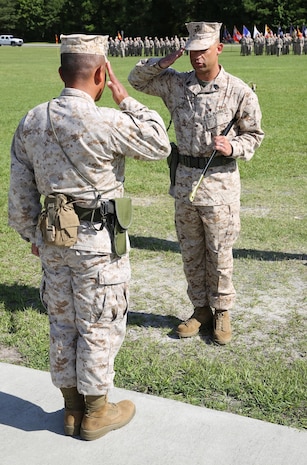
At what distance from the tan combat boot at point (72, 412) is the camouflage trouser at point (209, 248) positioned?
1.65 m

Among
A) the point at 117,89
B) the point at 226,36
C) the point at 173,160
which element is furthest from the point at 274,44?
the point at 117,89

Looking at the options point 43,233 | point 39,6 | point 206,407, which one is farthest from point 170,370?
point 39,6

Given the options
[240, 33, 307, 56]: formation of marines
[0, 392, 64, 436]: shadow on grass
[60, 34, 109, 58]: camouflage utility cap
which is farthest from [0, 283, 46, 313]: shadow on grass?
[240, 33, 307, 56]: formation of marines

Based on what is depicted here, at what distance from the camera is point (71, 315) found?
341 centimetres

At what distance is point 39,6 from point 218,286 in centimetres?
9545

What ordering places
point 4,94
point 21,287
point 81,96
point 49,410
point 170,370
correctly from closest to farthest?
point 81,96, point 49,410, point 170,370, point 21,287, point 4,94

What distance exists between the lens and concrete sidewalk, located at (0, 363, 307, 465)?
334 cm

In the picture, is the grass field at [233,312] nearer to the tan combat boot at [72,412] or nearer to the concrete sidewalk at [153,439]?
the concrete sidewalk at [153,439]

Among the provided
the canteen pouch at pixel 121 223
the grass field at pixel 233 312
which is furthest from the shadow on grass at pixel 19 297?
the canteen pouch at pixel 121 223

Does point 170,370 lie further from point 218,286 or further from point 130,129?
point 130,129

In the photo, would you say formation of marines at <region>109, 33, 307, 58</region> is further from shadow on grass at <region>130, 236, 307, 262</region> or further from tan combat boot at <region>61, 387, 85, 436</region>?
tan combat boot at <region>61, 387, 85, 436</region>

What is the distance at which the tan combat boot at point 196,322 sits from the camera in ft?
Answer: 16.5

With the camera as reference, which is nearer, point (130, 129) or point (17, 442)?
point (130, 129)

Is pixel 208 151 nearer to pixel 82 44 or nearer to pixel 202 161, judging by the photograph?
pixel 202 161
